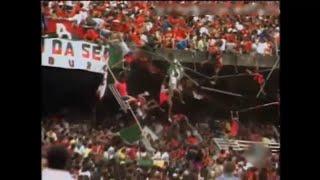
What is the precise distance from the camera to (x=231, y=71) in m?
5.47

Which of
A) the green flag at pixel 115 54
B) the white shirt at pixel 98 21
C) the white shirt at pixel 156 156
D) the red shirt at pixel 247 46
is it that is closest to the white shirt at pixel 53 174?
the white shirt at pixel 156 156

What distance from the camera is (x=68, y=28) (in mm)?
5500

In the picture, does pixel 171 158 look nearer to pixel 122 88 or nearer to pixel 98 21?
pixel 122 88

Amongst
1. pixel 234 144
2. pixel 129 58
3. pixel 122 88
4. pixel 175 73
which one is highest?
pixel 129 58

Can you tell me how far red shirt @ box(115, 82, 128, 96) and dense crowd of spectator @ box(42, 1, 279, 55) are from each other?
304 mm

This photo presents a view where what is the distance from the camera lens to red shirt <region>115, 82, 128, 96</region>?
5.45m

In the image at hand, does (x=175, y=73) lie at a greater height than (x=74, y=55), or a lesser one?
lesser

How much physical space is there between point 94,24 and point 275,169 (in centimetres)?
163

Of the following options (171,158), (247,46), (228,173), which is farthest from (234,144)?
(247,46)

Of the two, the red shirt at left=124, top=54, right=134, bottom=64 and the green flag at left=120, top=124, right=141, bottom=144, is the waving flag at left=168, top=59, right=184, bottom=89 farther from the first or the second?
the green flag at left=120, top=124, right=141, bottom=144

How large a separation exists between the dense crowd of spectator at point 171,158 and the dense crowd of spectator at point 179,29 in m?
0.57

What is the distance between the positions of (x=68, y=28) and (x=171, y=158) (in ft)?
3.84

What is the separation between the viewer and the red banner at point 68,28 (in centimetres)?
549
